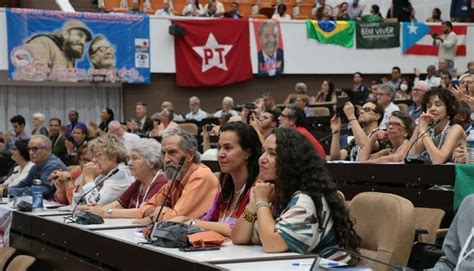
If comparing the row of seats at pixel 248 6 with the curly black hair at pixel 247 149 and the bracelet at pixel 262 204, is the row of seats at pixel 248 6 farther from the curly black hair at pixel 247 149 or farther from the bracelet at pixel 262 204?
the bracelet at pixel 262 204

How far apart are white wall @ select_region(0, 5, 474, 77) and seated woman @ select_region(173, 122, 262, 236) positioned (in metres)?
12.4

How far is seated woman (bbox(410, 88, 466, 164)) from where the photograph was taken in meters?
6.38

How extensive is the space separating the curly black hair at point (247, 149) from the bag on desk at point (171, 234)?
66 centimetres

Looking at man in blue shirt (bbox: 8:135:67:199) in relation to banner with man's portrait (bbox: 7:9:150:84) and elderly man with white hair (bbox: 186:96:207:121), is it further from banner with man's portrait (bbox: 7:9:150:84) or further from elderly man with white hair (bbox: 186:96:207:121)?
elderly man with white hair (bbox: 186:96:207:121)

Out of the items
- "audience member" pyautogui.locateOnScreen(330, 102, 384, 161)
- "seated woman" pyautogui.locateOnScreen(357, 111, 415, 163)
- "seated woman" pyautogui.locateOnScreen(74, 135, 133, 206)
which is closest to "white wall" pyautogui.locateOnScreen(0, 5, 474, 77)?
"audience member" pyautogui.locateOnScreen(330, 102, 384, 161)

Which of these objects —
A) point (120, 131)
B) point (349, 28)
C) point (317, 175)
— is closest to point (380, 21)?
point (349, 28)

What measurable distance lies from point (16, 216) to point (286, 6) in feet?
45.0

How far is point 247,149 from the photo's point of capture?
4996 mm

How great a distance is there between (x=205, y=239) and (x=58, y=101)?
1354 centimetres

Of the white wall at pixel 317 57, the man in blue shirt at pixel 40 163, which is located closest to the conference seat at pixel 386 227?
the man in blue shirt at pixel 40 163

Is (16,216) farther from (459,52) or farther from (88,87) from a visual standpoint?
(459,52)

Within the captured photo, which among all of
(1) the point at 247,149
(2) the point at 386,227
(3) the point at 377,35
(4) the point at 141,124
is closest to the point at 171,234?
(1) the point at 247,149

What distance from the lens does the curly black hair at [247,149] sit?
4.98 metres

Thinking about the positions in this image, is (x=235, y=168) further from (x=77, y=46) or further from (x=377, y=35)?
(x=377, y=35)
